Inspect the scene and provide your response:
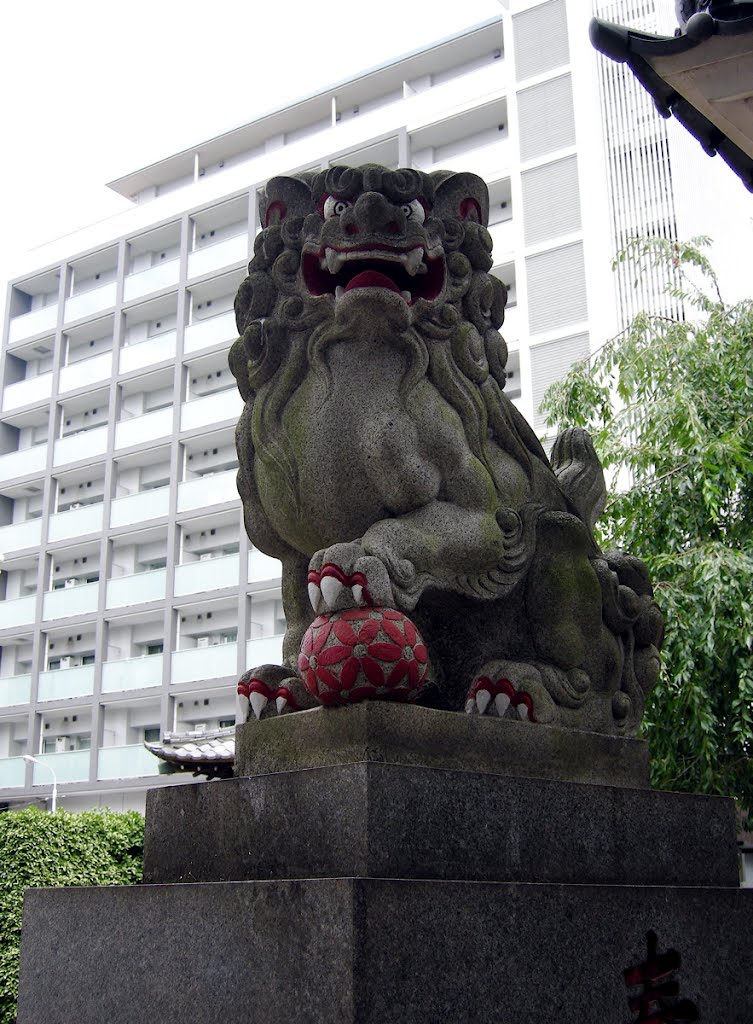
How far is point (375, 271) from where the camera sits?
11.4 ft

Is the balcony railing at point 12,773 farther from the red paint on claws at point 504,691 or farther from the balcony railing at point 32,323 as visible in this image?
the red paint on claws at point 504,691

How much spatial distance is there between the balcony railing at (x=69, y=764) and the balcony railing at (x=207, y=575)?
14.4ft

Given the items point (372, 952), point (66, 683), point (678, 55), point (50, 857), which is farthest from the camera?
point (66, 683)

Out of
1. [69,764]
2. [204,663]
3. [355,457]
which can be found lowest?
[355,457]

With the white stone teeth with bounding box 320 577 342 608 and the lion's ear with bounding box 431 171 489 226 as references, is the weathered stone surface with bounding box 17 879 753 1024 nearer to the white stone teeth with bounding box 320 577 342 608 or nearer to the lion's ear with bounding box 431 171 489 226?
the white stone teeth with bounding box 320 577 342 608

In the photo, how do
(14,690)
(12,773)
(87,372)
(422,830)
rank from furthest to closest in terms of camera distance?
(87,372) → (14,690) → (12,773) → (422,830)

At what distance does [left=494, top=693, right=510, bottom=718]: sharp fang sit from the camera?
132 inches

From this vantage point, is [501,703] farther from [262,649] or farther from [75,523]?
[75,523]

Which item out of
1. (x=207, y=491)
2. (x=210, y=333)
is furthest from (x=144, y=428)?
(x=207, y=491)

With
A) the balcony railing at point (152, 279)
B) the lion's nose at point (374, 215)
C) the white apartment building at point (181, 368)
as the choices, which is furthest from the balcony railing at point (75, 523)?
the lion's nose at point (374, 215)

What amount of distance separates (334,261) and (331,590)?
1.07 meters

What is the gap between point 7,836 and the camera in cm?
1062

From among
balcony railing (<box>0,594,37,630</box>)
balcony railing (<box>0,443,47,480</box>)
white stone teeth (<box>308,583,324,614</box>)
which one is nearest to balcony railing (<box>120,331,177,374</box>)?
balcony railing (<box>0,443,47,480</box>)

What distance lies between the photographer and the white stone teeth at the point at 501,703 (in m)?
3.36
